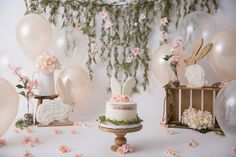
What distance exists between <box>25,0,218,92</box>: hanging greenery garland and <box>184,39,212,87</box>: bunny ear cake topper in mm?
575

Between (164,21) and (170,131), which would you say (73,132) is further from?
(164,21)

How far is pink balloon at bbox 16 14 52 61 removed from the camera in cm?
294

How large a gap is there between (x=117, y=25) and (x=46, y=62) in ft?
2.86

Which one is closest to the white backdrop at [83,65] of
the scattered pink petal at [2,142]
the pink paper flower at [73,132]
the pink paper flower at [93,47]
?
the pink paper flower at [93,47]

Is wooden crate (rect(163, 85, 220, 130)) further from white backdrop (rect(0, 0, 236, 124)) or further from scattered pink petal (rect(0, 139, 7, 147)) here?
scattered pink petal (rect(0, 139, 7, 147))

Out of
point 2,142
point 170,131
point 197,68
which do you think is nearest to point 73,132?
point 2,142

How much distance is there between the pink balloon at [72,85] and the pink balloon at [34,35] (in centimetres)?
32

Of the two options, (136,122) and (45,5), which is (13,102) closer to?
(136,122)

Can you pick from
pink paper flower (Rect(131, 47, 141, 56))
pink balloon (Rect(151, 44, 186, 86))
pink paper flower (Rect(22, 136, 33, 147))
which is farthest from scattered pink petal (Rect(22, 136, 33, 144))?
pink paper flower (Rect(131, 47, 141, 56))

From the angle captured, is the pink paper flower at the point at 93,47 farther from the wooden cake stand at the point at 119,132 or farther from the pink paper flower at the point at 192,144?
the pink paper flower at the point at 192,144

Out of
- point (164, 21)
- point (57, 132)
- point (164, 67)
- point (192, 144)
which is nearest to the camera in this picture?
point (192, 144)

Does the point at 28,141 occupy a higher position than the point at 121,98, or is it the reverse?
the point at 121,98

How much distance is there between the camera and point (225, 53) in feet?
8.57

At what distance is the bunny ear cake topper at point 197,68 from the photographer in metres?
2.68
